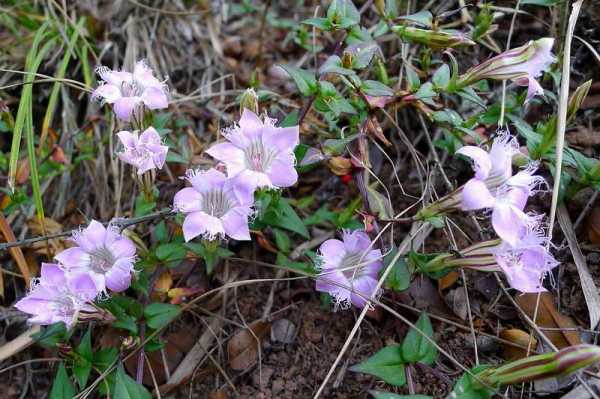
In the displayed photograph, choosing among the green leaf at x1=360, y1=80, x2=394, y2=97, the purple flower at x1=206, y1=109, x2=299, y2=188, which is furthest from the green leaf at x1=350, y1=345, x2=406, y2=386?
the green leaf at x1=360, y1=80, x2=394, y2=97

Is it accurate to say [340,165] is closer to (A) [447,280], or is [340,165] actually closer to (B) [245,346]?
(A) [447,280]

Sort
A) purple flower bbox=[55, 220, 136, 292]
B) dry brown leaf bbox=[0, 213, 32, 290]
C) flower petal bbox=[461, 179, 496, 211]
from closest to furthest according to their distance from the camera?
1. flower petal bbox=[461, 179, 496, 211]
2. purple flower bbox=[55, 220, 136, 292]
3. dry brown leaf bbox=[0, 213, 32, 290]

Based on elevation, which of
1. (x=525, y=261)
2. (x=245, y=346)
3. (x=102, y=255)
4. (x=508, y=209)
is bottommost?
(x=245, y=346)

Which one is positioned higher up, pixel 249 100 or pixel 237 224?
pixel 249 100

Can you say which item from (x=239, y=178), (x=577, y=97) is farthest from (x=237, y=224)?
(x=577, y=97)

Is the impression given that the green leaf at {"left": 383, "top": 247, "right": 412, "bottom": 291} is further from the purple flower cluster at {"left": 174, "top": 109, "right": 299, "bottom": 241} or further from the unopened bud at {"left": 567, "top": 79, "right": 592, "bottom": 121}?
the unopened bud at {"left": 567, "top": 79, "right": 592, "bottom": 121}

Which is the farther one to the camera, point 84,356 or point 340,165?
point 340,165

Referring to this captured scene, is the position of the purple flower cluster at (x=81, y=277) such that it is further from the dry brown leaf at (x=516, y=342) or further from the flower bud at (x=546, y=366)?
the dry brown leaf at (x=516, y=342)
